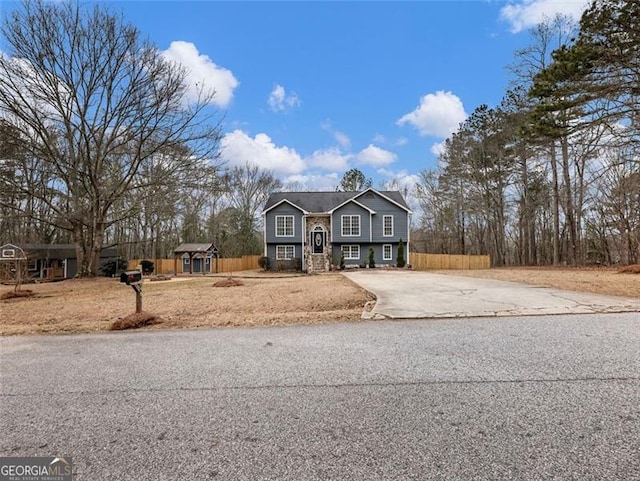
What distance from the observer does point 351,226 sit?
90.1ft

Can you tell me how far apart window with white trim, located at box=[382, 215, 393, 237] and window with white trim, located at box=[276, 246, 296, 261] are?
284 inches

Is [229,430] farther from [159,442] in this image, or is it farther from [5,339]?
[5,339]

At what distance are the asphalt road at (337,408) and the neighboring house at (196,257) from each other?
2221 cm

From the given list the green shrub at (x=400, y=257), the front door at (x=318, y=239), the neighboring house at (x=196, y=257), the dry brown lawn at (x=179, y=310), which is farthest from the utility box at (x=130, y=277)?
the green shrub at (x=400, y=257)

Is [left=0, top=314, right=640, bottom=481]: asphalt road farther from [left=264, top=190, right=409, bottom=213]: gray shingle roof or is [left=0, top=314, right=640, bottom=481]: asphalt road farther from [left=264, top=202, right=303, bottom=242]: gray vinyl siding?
[left=264, top=190, right=409, bottom=213]: gray shingle roof

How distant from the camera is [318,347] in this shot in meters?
4.64

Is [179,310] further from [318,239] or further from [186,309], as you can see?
[318,239]

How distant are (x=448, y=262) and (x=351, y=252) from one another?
7224mm

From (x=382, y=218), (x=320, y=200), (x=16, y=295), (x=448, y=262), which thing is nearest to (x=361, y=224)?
(x=382, y=218)

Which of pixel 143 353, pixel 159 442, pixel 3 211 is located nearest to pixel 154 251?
pixel 3 211

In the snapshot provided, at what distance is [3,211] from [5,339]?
1652 cm

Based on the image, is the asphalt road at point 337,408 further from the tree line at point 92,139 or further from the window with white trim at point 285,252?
the window with white trim at point 285,252

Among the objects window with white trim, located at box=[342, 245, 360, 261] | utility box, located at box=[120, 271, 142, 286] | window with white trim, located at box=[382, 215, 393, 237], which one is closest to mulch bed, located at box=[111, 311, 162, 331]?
utility box, located at box=[120, 271, 142, 286]

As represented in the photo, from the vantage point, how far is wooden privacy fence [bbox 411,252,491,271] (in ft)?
85.5
